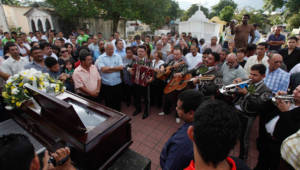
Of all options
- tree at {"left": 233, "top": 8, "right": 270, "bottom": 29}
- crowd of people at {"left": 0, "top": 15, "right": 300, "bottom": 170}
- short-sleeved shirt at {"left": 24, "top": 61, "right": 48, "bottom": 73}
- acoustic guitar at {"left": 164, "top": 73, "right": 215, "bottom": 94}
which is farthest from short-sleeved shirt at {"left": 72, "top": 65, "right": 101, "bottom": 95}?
tree at {"left": 233, "top": 8, "right": 270, "bottom": 29}

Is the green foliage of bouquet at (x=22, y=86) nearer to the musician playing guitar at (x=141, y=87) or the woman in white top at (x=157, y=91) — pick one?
the musician playing guitar at (x=141, y=87)

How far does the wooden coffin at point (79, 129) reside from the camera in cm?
160

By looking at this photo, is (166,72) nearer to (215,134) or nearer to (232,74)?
(232,74)

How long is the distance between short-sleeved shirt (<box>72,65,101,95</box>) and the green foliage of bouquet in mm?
917

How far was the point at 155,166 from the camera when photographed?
123 inches

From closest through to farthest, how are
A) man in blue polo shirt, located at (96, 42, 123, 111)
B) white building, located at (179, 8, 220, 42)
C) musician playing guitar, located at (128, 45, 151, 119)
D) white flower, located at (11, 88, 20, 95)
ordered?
white flower, located at (11, 88, 20, 95) → man in blue polo shirt, located at (96, 42, 123, 111) → musician playing guitar, located at (128, 45, 151, 119) → white building, located at (179, 8, 220, 42)

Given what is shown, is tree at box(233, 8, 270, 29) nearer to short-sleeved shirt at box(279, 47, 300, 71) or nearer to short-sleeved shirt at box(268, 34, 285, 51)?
short-sleeved shirt at box(268, 34, 285, 51)

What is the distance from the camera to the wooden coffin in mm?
1598

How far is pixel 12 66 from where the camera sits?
372cm

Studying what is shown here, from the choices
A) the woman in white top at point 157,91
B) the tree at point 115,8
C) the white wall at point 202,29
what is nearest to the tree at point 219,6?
the tree at point 115,8

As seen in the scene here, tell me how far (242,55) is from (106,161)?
16.5 feet

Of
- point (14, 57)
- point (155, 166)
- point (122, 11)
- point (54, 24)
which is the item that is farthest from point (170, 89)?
point (54, 24)

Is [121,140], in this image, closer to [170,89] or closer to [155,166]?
[155,166]

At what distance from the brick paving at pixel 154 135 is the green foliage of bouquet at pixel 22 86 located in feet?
7.05
